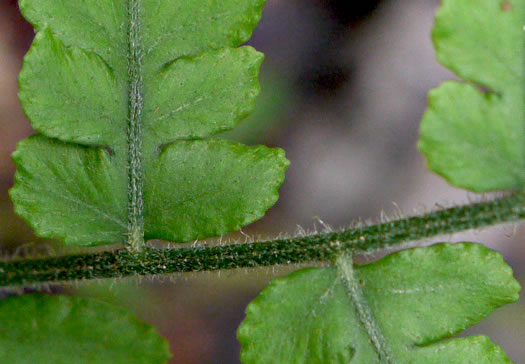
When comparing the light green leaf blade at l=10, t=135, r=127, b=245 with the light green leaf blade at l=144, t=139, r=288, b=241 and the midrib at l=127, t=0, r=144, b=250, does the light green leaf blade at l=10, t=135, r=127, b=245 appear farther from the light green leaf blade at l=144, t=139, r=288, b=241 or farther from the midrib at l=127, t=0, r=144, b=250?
the light green leaf blade at l=144, t=139, r=288, b=241

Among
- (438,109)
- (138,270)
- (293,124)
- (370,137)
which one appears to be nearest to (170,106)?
(138,270)

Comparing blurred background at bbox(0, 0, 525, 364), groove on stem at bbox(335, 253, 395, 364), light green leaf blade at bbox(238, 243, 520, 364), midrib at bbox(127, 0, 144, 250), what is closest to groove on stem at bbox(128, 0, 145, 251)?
midrib at bbox(127, 0, 144, 250)

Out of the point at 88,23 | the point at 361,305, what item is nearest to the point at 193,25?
the point at 88,23

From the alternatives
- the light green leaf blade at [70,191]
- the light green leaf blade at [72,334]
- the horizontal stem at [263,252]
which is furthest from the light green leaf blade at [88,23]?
the light green leaf blade at [72,334]

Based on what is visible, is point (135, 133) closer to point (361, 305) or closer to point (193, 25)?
point (193, 25)

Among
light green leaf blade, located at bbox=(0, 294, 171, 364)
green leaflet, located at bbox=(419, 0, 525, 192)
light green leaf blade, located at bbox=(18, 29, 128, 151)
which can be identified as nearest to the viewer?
green leaflet, located at bbox=(419, 0, 525, 192)

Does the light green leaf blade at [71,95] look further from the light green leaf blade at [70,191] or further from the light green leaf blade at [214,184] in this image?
the light green leaf blade at [214,184]

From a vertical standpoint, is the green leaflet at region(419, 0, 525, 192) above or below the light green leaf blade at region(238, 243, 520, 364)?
above
